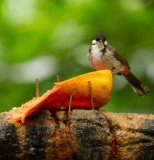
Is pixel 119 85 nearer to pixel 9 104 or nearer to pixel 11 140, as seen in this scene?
pixel 9 104

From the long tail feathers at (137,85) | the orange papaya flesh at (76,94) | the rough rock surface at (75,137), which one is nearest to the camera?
the rough rock surface at (75,137)

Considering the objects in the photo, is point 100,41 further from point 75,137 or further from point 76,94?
point 75,137

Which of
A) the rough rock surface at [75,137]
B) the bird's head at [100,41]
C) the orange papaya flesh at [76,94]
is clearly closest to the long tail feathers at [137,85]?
the bird's head at [100,41]

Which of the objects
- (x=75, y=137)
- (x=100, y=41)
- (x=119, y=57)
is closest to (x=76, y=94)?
(x=75, y=137)

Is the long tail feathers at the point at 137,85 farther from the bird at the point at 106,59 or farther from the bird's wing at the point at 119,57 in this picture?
the bird's wing at the point at 119,57

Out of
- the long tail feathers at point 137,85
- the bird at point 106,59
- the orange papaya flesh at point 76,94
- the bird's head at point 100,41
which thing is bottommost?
the orange papaya flesh at point 76,94

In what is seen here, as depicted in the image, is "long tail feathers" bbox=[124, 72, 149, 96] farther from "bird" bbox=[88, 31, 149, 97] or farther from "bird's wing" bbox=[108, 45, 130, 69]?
"bird's wing" bbox=[108, 45, 130, 69]

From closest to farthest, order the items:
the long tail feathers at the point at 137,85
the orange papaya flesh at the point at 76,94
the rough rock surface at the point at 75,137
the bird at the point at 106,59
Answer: the rough rock surface at the point at 75,137, the orange papaya flesh at the point at 76,94, the long tail feathers at the point at 137,85, the bird at the point at 106,59
